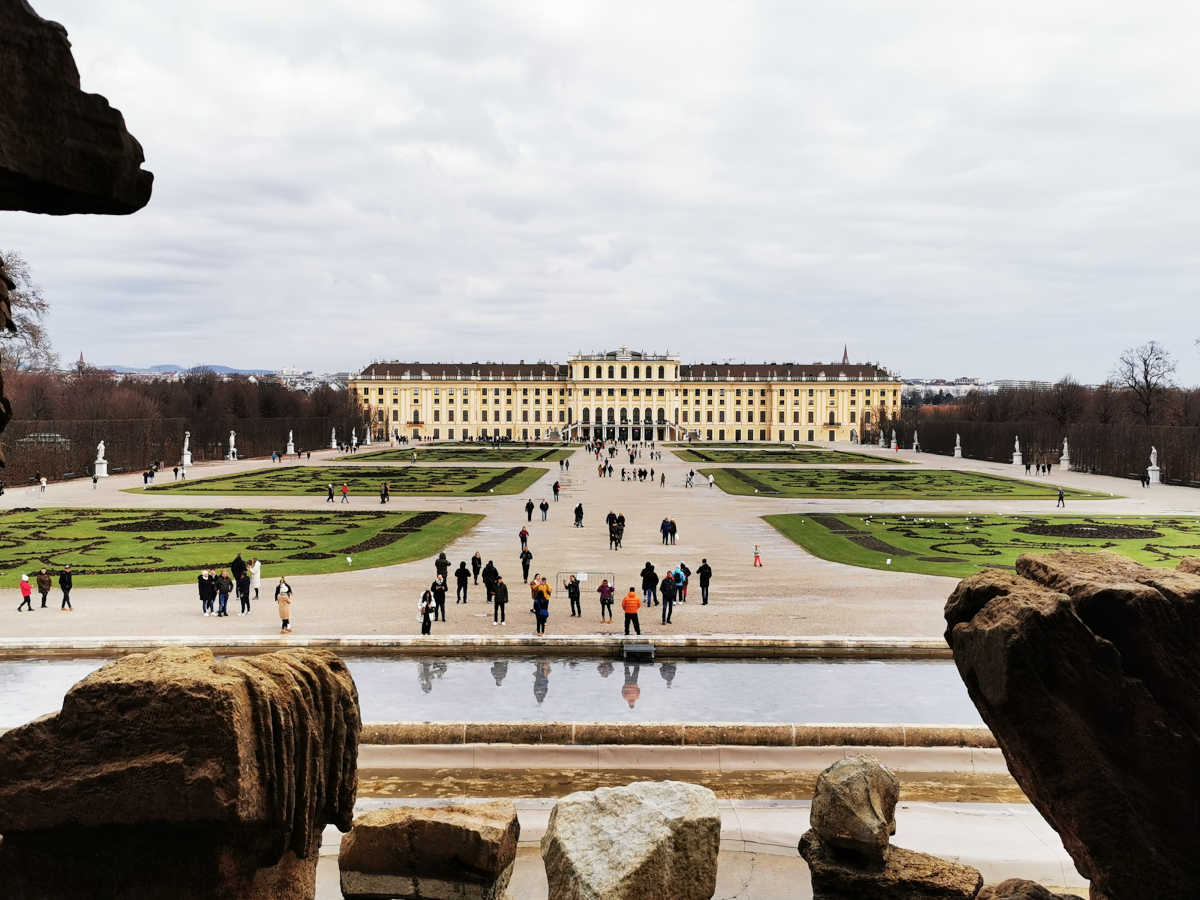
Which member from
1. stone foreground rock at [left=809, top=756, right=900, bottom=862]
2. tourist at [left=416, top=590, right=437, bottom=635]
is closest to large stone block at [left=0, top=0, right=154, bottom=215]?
stone foreground rock at [left=809, top=756, right=900, bottom=862]

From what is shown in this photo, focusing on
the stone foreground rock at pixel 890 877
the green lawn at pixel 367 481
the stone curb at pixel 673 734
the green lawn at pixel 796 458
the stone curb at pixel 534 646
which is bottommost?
the stone curb at pixel 673 734

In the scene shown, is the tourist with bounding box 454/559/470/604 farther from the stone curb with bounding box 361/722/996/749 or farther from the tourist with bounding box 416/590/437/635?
the stone curb with bounding box 361/722/996/749

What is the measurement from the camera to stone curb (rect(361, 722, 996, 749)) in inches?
456

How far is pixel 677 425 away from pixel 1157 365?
82.7 m

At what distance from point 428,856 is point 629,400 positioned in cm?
14652

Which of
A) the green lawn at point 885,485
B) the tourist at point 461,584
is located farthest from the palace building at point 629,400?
the tourist at point 461,584

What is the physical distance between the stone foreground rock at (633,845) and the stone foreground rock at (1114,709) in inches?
79.5

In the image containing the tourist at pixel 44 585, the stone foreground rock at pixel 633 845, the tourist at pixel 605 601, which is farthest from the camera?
the tourist at pixel 44 585

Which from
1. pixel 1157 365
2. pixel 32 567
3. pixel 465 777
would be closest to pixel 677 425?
pixel 1157 365

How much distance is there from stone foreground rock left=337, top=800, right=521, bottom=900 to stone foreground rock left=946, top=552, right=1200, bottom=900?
347cm

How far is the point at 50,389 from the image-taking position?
78.9 meters

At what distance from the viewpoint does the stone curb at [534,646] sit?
15.2 m

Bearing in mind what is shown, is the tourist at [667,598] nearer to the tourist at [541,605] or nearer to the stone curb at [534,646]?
the tourist at [541,605]

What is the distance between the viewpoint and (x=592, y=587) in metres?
23.0
